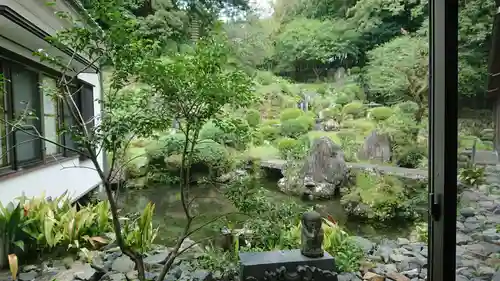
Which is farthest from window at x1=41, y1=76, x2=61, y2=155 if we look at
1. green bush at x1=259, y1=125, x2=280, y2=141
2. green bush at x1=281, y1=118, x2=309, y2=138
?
green bush at x1=281, y1=118, x2=309, y2=138

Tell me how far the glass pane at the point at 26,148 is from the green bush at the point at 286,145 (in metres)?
3.02

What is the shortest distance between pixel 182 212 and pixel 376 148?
2.85 m

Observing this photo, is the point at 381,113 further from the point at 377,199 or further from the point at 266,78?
the point at 266,78

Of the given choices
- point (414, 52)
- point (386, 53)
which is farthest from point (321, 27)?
point (414, 52)

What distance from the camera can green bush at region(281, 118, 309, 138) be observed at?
16.4ft

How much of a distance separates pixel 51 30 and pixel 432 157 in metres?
3.25

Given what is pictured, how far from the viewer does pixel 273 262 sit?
2023 mm

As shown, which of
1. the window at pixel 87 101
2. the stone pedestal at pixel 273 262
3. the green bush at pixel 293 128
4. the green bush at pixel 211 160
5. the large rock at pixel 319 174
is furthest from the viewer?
the green bush at pixel 293 128

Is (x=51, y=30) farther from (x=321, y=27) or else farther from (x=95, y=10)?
(x=321, y=27)

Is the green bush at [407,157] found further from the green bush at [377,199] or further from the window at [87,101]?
the window at [87,101]

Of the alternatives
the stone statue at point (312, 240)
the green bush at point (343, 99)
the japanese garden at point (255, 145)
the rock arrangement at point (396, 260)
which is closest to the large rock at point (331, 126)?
the japanese garden at point (255, 145)

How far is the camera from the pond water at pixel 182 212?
3.17m

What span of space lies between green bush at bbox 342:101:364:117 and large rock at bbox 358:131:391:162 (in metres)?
0.45

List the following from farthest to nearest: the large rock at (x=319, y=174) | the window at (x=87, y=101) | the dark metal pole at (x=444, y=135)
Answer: the large rock at (x=319, y=174), the window at (x=87, y=101), the dark metal pole at (x=444, y=135)
